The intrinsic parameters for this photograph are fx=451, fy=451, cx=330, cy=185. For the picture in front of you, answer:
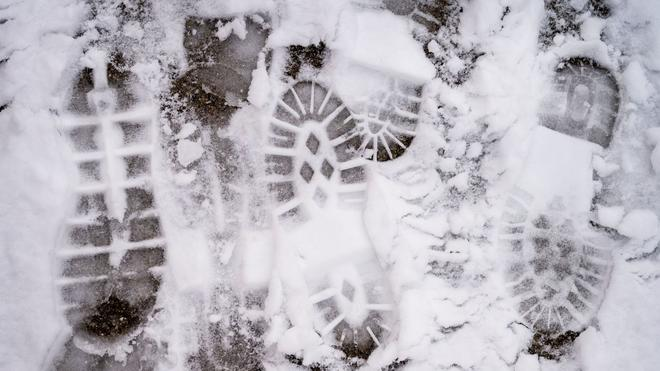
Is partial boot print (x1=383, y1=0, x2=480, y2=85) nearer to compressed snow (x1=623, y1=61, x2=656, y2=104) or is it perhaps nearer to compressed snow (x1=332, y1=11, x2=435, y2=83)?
compressed snow (x1=332, y1=11, x2=435, y2=83)

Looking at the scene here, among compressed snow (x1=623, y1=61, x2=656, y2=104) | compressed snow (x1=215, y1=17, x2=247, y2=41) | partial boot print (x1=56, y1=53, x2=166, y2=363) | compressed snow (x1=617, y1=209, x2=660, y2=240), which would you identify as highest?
compressed snow (x1=623, y1=61, x2=656, y2=104)

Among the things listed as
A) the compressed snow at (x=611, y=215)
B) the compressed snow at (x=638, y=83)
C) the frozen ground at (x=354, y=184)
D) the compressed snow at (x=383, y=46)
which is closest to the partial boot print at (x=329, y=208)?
the frozen ground at (x=354, y=184)

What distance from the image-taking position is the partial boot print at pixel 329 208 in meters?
1.12

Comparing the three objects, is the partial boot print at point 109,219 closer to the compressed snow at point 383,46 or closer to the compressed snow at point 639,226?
the compressed snow at point 383,46

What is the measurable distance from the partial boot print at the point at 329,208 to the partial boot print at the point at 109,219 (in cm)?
32

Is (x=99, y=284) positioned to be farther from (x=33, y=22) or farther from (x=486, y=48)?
(x=486, y=48)

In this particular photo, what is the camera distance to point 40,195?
3.46 ft

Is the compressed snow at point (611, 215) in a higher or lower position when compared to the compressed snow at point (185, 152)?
higher

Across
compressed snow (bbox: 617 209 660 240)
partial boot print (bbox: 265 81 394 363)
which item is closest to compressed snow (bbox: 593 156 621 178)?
compressed snow (bbox: 617 209 660 240)

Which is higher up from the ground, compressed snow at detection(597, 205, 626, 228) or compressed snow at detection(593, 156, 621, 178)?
compressed snow at detection(593, 156, 621, 178)

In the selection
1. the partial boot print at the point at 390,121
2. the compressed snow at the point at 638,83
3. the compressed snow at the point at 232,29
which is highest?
the compressed snow at the point at 638,83

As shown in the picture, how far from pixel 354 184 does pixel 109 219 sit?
0.60 m

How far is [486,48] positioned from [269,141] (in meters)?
0.59

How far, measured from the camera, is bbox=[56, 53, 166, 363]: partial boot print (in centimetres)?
109
